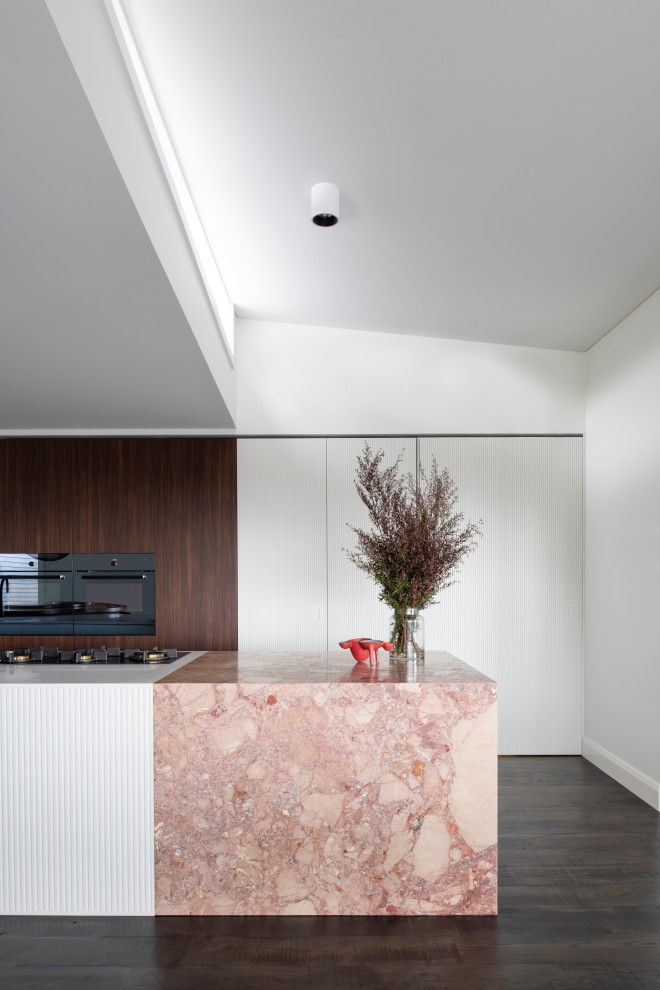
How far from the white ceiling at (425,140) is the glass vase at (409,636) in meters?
1.69

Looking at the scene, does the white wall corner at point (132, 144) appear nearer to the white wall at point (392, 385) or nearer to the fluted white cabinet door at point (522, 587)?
the white wall at point (392, 385)

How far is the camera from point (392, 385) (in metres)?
4.50

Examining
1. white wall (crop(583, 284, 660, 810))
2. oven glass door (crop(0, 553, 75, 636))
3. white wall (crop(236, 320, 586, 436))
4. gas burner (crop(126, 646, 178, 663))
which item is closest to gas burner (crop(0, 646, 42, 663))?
oven glass door (crop(0, 553, 75, 636))

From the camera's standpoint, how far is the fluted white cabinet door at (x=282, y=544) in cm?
440

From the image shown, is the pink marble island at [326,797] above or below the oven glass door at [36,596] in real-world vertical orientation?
below

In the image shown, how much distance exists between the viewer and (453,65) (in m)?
1.93

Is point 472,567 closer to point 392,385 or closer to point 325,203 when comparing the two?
point 392,385

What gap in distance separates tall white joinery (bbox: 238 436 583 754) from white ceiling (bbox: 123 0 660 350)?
1.09 m

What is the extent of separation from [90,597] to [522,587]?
2.84 metres

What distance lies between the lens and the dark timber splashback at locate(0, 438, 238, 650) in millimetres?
4395

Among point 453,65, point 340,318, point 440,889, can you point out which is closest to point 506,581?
point 340,318

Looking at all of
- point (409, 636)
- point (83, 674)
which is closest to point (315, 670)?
point (409, 636)

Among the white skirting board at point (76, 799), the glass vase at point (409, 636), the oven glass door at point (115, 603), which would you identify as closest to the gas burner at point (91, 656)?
the oven glass door at point (115, 603)

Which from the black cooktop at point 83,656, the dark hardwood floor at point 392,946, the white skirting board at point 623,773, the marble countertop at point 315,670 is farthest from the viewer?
the black cooktop at point 83,656
